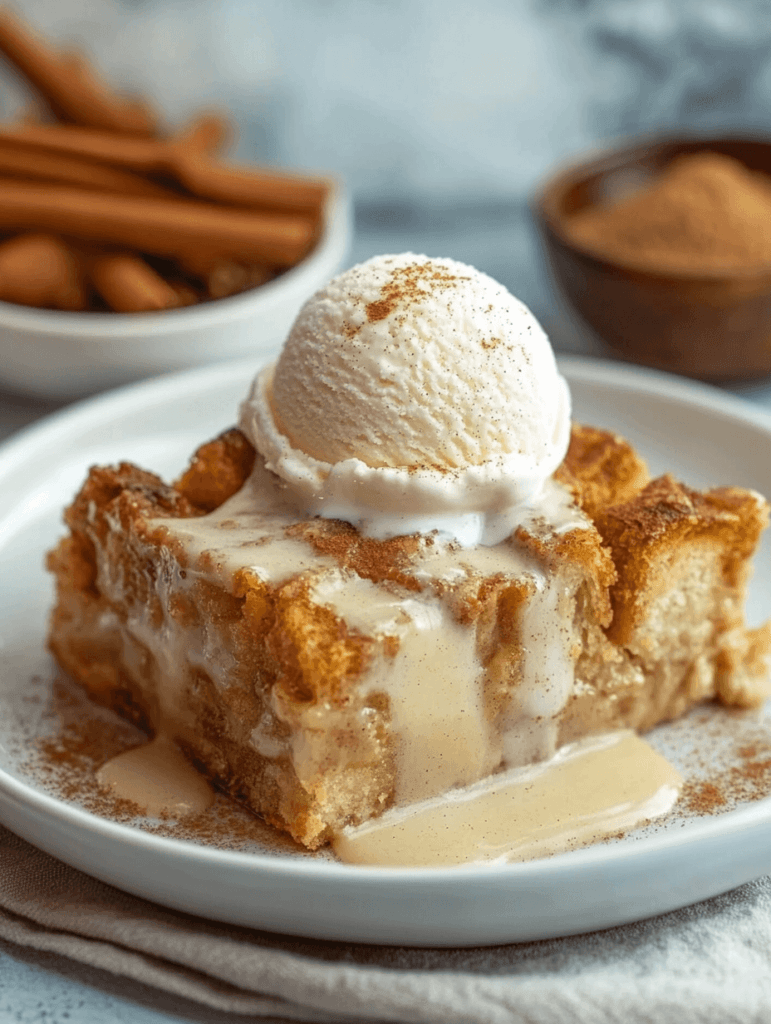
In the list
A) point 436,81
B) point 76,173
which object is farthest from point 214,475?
point 436,81

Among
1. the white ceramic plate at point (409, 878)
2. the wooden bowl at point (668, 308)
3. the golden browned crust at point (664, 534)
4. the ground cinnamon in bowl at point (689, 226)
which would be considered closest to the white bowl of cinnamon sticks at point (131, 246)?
the wooden bowl at point (668, 308)

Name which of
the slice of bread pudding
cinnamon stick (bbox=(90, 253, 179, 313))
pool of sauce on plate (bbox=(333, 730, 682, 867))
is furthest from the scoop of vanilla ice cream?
cinnamon stick (bbox=(90, 253, 179, 313))

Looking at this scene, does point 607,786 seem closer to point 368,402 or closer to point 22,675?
point 368,402

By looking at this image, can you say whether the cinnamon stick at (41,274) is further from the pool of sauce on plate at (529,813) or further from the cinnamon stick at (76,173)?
the pool of sauce on plate at (529,813)

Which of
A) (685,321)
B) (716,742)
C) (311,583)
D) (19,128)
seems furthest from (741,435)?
(19,128)

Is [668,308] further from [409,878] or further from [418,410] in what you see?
[409,878]

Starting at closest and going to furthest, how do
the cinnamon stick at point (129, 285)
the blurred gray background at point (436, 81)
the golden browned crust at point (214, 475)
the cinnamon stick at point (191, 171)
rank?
the golden browned crust at point (214, 475), the cinnamon stick at point (129, 285), the cinnamon stick at point (191, 171), the blurred gray background at point (436, 81)
